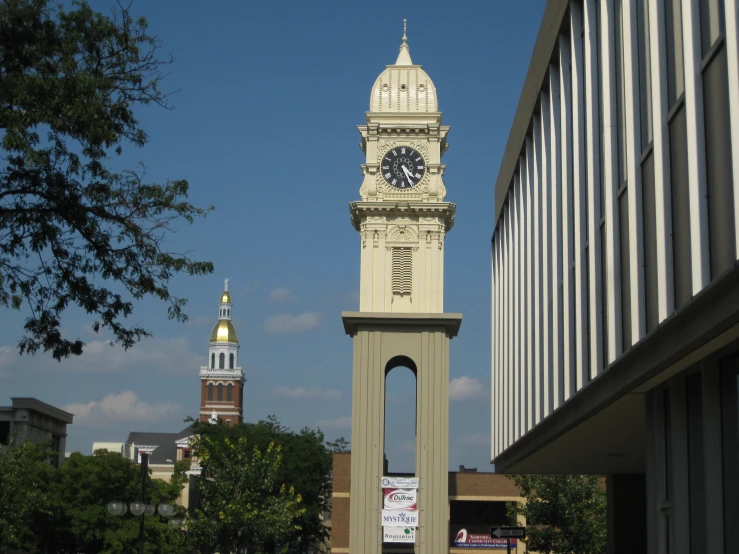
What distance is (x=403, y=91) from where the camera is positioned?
5869 cm

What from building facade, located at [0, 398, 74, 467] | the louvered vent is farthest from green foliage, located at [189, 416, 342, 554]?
the louvered vent

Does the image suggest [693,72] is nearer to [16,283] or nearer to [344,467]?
[16,283]

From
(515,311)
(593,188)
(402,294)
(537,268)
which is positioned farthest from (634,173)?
(402,294)

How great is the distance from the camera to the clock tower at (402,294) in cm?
5178

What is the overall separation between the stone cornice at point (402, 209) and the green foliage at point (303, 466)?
3508 centimetres

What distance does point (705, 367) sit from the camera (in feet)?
50.2

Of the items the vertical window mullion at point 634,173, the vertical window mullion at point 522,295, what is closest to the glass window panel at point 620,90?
the vertical window mullion at point 634,173

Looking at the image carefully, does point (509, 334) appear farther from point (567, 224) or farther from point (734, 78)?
point (734, 78)

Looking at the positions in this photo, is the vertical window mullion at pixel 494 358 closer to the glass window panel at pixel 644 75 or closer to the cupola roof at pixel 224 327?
the glass window panel at pixel 644 75

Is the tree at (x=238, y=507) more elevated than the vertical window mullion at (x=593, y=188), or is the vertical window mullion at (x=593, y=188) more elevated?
the vertical window mullion at (x=593, y=188)

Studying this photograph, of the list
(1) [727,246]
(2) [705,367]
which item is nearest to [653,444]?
(2) [705,367]

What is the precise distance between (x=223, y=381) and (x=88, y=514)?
109m

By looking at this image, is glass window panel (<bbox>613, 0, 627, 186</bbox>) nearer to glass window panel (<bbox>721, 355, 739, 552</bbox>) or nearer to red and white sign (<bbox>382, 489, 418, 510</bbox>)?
glass window panel (<bbox>721, 355, 739, 552</bbox>)

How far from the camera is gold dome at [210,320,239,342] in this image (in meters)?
178
